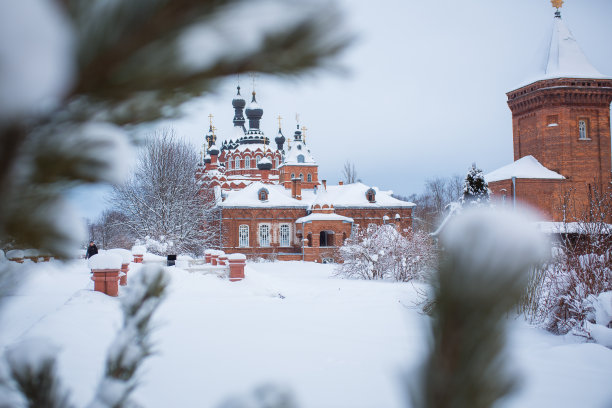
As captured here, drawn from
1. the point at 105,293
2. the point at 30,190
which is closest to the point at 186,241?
the point at 105,293

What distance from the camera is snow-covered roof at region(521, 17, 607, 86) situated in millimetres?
30031

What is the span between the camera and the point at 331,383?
498cm

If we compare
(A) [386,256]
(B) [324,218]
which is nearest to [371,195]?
(B) [324,218]

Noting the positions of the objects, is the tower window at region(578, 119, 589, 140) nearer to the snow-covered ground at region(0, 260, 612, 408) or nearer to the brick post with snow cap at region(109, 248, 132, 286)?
the snow-covered ground at region(0, 260, 612, 408)

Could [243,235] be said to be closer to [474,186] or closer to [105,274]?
[474,186]

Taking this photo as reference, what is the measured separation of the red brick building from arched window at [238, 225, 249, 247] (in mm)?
17058

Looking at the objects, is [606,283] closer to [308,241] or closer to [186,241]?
[186,241]

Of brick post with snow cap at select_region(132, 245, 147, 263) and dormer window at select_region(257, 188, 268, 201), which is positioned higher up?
dormer window at select_region(257, 188, 268, 201)

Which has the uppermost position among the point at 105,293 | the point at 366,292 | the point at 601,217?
the point at 601,217

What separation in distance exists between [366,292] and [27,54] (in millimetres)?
12663

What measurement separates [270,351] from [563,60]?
32596 mm

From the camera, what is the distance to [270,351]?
6.22 m

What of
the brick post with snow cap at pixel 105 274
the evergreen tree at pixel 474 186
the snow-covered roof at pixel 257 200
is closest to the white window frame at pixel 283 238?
the snow-covered roof at pixel 257 200

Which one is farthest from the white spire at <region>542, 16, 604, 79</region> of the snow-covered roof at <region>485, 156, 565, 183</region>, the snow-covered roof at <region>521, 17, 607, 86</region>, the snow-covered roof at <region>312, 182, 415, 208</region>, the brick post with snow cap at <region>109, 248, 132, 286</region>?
the brick post with snow cap at <region>109, 248, 132, 286</region>
